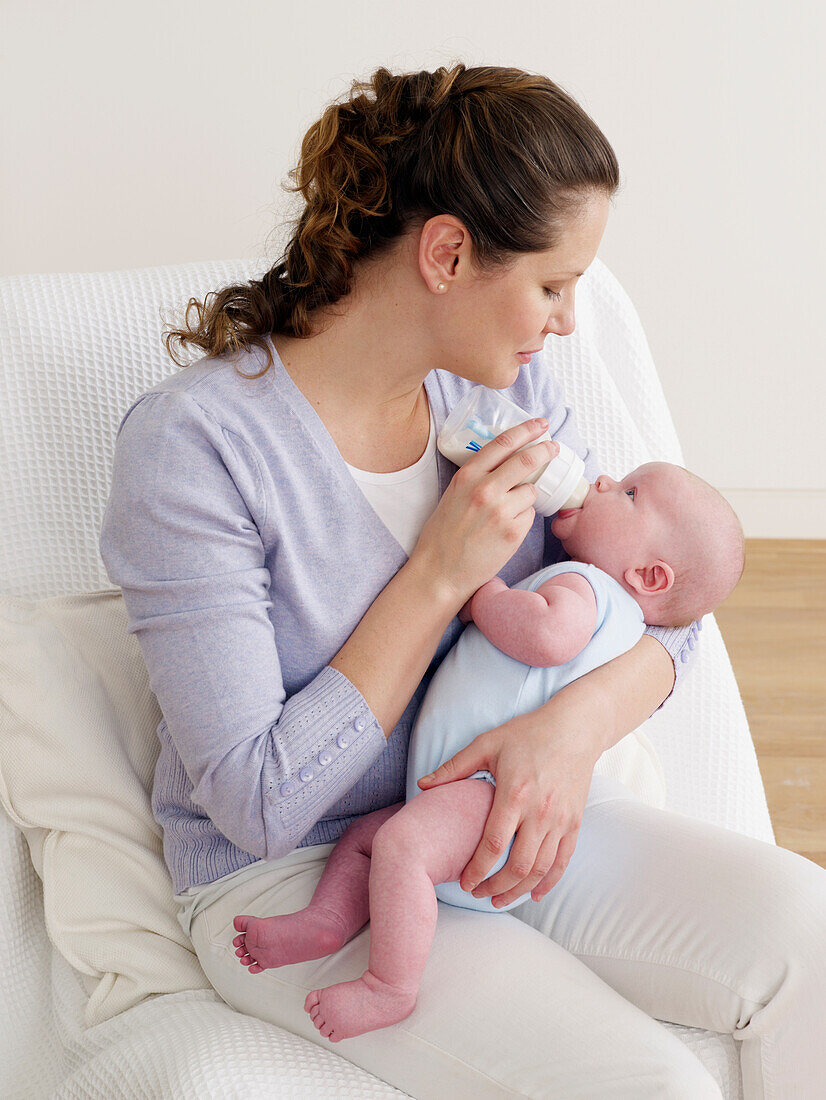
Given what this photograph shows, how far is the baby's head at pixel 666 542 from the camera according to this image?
1.15 meters

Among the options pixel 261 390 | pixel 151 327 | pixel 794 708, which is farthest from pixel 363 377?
pixel 794 708

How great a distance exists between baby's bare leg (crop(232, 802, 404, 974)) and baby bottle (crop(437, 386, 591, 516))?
1.43 feet

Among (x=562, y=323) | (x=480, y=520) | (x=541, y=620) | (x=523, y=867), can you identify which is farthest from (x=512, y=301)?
(x=523, y=867)

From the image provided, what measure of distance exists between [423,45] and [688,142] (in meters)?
0.73

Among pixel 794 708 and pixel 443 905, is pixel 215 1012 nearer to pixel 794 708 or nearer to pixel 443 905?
pixel 443 905

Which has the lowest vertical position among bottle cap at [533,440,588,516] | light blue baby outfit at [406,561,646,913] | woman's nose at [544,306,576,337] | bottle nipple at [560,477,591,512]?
light blue baby outfit at [406,561,646,913]

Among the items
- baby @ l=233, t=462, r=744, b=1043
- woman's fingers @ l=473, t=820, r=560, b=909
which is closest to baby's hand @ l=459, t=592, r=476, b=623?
baby @ l=233, t=462, r=744, b=1043

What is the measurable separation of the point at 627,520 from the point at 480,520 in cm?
21

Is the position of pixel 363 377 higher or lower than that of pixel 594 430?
higher

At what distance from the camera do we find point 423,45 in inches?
86.3

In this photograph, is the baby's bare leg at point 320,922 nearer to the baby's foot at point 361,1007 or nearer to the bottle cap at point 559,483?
the baby's foot at point 361,1007

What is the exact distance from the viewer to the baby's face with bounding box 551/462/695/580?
116cm

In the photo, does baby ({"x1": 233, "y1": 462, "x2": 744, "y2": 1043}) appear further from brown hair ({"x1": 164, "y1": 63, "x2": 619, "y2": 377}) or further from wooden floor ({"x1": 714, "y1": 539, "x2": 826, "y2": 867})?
wooden floor ({"x1": 714, "y1": 539, "x2": 826, "y2": 867})

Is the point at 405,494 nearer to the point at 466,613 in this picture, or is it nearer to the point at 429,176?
the point at 466,613
